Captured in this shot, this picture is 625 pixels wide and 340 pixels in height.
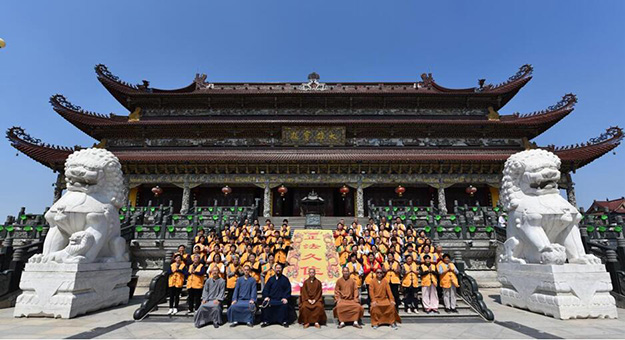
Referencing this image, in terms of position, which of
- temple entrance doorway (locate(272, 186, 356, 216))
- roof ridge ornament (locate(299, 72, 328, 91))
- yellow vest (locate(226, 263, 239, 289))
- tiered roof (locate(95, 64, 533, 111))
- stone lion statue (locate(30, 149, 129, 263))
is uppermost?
roof ridge ornament (locate(299, 72, 328, 91))

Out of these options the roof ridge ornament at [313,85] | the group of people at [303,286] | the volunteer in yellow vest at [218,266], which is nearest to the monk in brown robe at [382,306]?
the group of people at [303,286]

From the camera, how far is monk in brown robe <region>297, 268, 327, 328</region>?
5152mm

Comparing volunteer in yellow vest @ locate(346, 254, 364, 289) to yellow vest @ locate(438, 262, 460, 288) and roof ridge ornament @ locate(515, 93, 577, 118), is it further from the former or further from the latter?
roof ridge ornament @ locate(515, 93, 577, 118)

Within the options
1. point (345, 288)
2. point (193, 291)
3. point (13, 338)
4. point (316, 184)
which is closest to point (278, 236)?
point (193, 291)

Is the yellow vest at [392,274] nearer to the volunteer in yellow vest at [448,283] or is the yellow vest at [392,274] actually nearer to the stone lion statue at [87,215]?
the volunteer in yellow vest at [448,283]

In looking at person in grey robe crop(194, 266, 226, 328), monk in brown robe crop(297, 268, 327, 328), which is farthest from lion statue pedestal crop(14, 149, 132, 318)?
monk in brown robe crop(297, 268, 327, 328)

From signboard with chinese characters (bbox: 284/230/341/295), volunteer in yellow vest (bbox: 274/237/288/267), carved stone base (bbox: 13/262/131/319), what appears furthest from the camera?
volunteer in yellow vest (bbox: 274/237/288/267)

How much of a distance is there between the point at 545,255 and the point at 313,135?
15164 mm

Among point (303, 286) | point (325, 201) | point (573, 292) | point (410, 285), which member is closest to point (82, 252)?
point (303, 286)

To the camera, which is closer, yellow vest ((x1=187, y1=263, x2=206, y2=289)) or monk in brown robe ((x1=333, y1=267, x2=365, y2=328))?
monk in brown robe ((x1=333, y1=267, x2=365, y2=328))

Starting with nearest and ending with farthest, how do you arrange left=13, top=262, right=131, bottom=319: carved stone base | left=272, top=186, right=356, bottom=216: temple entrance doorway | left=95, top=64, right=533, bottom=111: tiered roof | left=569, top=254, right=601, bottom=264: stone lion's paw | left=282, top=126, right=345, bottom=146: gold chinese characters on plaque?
left=13, top=262, right=131, bottom=319: carved stone base
left=569, top=254, right=601, bottom=264: stone lion's paw
left=272, top=186, right=356, bottom=216: temple entrance doorway
left=282, top=126, right=345, bottom=146: gold chinese characters on plaque
left=95, top=64, right=533, bottom=111: tiered roof

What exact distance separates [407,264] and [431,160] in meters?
11.5

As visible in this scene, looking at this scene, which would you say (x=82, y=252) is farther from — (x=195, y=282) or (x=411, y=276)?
(x=411, y=276)

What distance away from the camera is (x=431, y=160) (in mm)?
16641
